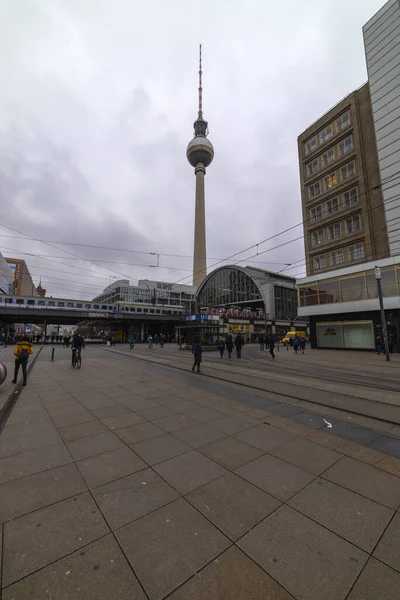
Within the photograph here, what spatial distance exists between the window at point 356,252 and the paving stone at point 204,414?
31558 millimetres

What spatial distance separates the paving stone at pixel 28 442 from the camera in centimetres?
439

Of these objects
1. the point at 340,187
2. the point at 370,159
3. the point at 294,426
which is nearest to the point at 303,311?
the point at 340,187

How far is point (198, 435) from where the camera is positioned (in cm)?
511

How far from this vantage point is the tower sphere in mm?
108356

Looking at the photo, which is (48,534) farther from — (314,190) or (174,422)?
(314,190)

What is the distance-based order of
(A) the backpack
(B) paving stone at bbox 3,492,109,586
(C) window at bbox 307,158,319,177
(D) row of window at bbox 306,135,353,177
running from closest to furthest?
(B) paving stone at bbox 3,492,109,586 → (A) the backpack → (D) row of window at bbox 306,135,353,177 → (C) window at bbox 307,158,319,177

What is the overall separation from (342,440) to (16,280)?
141348 mm

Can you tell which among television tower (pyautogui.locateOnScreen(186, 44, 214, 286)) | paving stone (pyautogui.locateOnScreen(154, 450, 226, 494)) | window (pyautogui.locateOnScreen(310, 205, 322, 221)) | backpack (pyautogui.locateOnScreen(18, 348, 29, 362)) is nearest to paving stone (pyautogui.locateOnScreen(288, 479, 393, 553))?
paving stone (pyautogui.locateOnScreen(154, 450, 226, 494))

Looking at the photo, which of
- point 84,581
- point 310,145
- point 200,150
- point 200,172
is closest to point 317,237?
point 310,145

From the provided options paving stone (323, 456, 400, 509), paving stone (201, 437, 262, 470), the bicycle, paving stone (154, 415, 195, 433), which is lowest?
paving stone (323, 456, 400, 509)

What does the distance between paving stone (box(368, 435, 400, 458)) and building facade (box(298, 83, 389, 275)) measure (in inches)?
1038

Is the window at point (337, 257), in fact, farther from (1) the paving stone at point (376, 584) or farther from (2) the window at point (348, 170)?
(1) the paving stone at point (376, 584)

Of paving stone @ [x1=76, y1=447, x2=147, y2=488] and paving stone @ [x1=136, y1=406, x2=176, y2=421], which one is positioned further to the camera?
paving stone @ [x1=136, y1=406, x2=176, y2=421]

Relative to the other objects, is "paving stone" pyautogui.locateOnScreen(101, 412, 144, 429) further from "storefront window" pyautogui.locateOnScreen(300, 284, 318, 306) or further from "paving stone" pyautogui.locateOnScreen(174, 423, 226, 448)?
"storefront window" pyautogui.locateOnScreen(300, 284, 318, 306)
